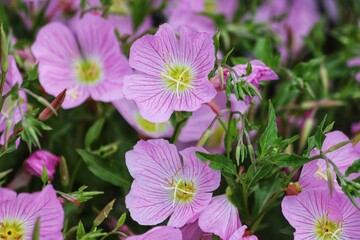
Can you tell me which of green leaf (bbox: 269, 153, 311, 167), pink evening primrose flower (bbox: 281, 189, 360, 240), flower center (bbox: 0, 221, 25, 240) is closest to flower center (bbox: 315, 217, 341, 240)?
pink evening primrose flower (bbox: 281, 189, 360, 240)

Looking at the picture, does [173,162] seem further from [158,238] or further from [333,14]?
[333,14]

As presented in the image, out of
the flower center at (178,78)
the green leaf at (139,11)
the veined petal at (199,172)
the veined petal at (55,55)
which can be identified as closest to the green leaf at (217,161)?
the veined petal at (199,172)

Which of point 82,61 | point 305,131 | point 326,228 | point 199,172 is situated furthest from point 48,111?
point 305,131

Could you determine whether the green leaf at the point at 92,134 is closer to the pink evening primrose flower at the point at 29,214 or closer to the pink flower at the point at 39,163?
the pink flower at the point at 39,163

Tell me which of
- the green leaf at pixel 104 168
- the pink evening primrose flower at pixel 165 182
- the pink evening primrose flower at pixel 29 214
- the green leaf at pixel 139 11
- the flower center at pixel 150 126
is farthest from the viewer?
the green leaf at pixel 139 11

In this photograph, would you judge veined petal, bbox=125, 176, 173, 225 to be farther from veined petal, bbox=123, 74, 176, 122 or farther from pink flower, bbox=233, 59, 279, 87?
pink flower, bbox=233, 59, 279, 87

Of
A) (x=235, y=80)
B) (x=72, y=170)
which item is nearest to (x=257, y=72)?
(x=235, y=80)

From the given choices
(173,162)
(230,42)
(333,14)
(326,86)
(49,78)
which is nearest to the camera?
(173,162)

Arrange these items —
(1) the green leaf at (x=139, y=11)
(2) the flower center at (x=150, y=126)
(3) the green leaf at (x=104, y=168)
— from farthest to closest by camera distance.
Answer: (1) the green leaf at (x=139, y=11), (2) the flower center at (x=150, y=126), (3) the green leaf at (x=104, y=168)
